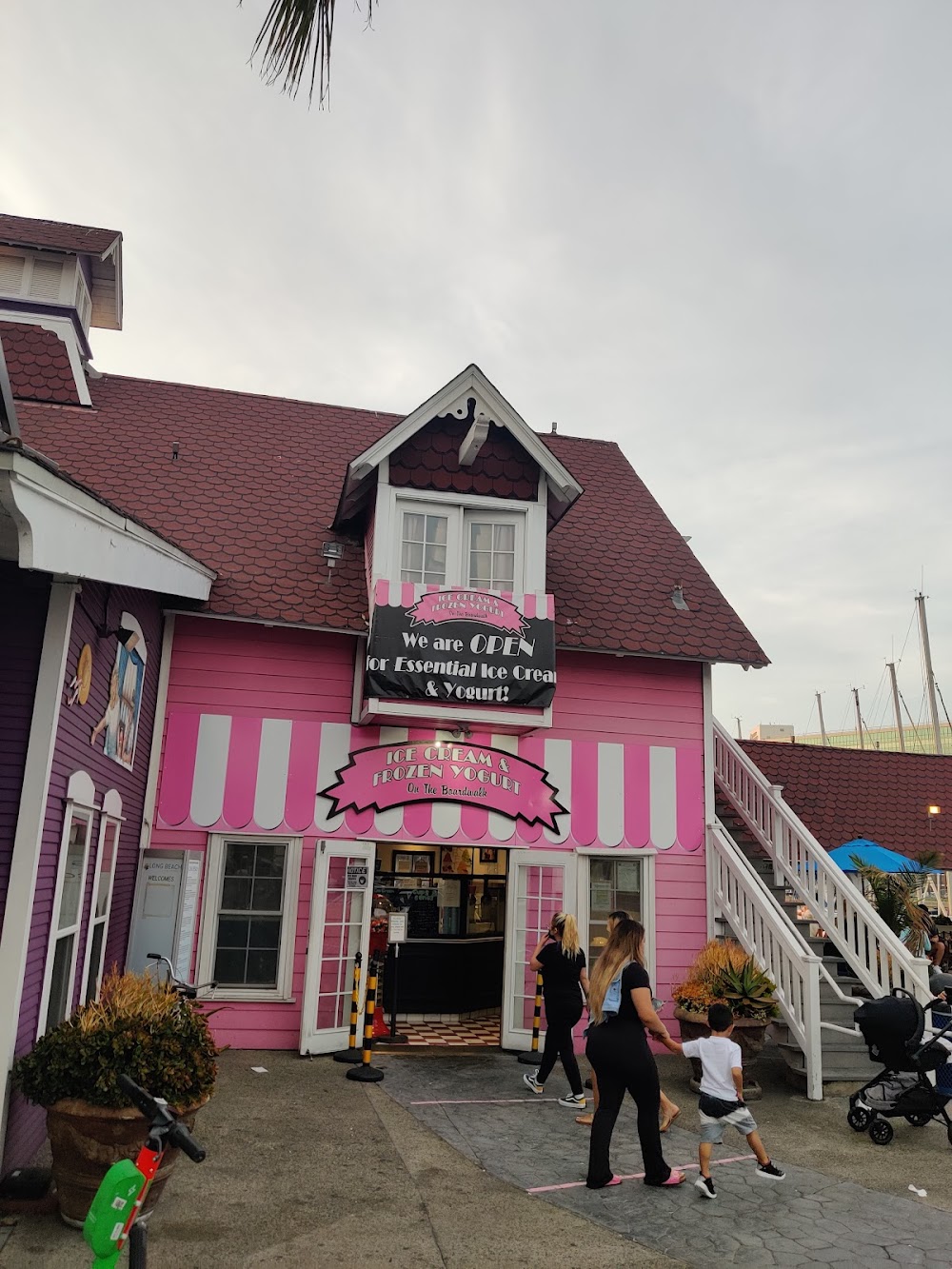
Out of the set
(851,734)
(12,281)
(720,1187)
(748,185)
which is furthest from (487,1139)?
(851,734)

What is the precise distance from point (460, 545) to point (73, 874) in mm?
5861

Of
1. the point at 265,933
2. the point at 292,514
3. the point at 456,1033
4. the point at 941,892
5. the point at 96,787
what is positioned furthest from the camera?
the point at 941,892

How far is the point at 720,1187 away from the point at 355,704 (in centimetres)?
636

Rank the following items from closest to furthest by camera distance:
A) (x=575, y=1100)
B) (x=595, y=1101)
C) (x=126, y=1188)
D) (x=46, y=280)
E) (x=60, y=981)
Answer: (x=126, y=1188) < (x=595, y=1101) < (x=60, y=981) < (x=575, y=1100) < (x=46, y=280)

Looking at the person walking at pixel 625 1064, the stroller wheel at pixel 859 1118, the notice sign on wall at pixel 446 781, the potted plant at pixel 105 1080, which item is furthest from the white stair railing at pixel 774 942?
the potted plant at pixel 105 1080

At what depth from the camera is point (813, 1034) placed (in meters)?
8.96

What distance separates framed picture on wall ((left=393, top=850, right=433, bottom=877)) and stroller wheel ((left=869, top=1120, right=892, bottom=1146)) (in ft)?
25.0

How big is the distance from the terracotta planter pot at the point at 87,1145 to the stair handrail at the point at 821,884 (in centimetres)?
749

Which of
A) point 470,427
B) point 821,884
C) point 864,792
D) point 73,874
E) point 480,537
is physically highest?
point 470,427

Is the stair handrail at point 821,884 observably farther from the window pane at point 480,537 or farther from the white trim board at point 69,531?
the white trim board at point 69,531

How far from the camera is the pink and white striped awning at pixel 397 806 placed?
10.6 metres

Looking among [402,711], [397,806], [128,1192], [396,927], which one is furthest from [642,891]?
[128,1192]

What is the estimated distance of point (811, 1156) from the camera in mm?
7078

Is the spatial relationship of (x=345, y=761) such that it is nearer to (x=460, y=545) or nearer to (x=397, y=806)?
(x=397, y=806)
